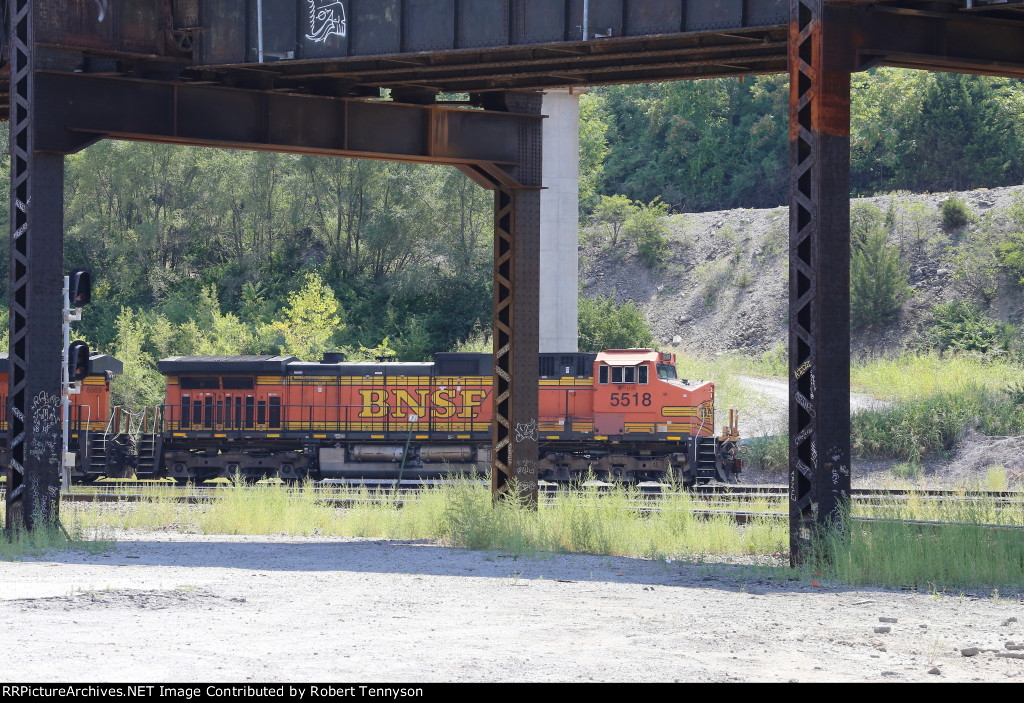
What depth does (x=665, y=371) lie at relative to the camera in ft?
95.7

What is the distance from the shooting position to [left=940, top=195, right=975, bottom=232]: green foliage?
5178 centimetres

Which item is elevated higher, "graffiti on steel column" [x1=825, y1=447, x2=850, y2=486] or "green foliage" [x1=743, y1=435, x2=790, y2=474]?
"graffiti on steel column" [x1=825, y1=447, x2=850, y2=486]

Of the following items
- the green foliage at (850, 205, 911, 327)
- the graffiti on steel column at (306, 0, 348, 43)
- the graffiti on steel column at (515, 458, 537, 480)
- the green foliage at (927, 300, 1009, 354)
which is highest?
the graffiti on steel column at (306, 0, 348, 43)

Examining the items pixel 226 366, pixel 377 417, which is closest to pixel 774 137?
pixel 377 417

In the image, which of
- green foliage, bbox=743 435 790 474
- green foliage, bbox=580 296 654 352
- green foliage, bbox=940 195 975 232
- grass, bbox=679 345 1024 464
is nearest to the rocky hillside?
green foliage, bbox=940 195 975 232

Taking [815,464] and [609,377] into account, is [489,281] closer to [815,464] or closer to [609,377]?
[609,377]

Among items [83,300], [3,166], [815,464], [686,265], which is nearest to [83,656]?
[815,464]

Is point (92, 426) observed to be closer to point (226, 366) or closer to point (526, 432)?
point (226, 366)

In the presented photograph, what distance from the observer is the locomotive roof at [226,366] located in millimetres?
30719

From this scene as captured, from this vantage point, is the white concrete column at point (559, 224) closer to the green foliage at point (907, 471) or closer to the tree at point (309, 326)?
the tree at point (309, 326)

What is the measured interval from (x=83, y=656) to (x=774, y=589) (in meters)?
6.68

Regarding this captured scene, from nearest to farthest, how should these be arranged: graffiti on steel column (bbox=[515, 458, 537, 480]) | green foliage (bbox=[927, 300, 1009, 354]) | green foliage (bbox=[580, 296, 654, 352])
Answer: graffiti on steel column (bbox=[515, 458, 537, 480]), green foliage (bbox=[927, 300, 1009, 354]), green foliage (bbox=[580, 296, 654, 352])

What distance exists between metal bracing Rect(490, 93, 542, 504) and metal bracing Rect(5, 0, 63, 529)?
6.40 m

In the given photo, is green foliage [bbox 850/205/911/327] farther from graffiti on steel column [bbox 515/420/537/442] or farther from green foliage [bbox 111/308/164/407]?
graffiti on steel column [bbox 515/420/537/442]
